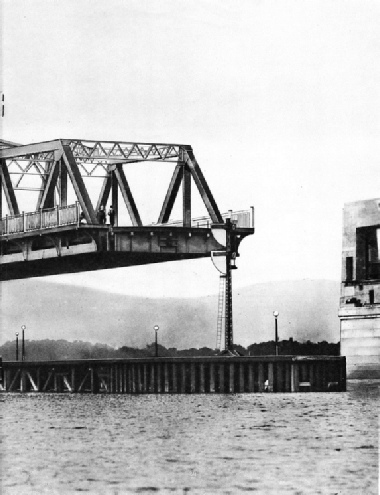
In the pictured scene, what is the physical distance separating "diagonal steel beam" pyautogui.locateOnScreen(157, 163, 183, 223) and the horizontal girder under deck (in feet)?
3.97

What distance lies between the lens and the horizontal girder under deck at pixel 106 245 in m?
76.8

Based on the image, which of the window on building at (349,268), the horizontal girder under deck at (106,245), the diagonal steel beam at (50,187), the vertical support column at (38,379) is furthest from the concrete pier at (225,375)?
the window on building at (349,268)

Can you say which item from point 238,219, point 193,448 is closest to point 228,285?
point 238,219

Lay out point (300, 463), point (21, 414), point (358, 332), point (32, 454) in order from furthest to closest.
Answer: point (358, 332) → point (21, 414) → point (32, 454) → point (300, 463)

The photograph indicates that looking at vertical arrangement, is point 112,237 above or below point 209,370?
above

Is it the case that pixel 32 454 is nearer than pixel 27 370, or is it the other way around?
pixel 32 454

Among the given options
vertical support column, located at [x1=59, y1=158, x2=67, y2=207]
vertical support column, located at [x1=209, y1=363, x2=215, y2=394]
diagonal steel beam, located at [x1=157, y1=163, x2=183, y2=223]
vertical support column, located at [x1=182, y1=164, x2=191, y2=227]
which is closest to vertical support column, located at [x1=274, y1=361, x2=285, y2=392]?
vertical support column, located at [x1=209, y1=363, x2=215, y2=394]

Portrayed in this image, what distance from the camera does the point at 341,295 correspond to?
102125 mm

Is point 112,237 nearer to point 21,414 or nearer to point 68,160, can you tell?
point 68,160

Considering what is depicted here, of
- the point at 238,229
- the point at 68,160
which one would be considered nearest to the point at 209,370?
the point at 238,229

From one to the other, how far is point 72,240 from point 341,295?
1184 inches

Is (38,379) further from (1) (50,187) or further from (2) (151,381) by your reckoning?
(1) (50,187)

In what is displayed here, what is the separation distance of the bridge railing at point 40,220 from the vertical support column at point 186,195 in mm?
7095

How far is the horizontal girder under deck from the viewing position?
7675 cm
